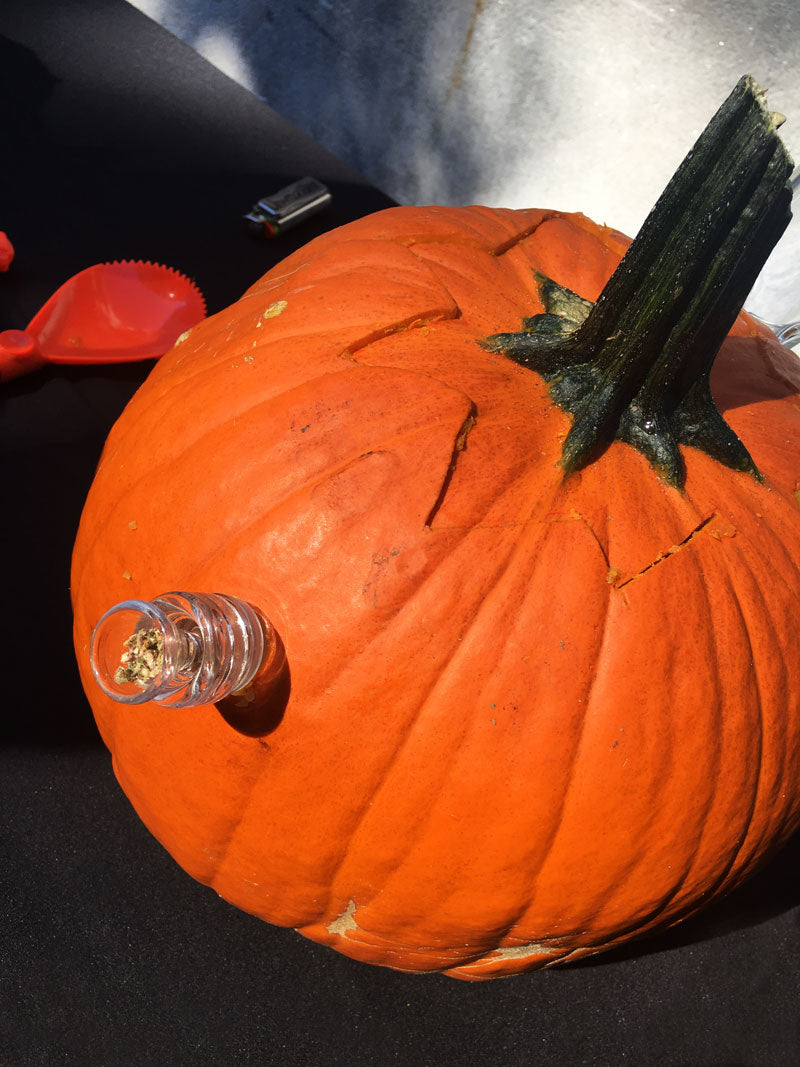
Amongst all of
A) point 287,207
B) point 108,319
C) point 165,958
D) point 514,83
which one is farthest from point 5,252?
point 165,958

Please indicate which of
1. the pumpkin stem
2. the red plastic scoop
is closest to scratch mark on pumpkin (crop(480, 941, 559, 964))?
the pumpkin stem

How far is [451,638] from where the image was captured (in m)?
0.72

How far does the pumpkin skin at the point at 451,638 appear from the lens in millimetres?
729

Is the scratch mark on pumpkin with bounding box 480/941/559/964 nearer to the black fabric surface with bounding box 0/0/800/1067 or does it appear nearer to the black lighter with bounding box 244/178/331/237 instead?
the black fabric surface with bounding box 0/0/800/1067

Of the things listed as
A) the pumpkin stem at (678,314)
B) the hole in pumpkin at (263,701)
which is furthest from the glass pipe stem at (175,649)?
the pumpkin stem at (678,314)

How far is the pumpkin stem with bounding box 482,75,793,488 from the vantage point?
27.8 inches

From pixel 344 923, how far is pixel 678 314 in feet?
2.09

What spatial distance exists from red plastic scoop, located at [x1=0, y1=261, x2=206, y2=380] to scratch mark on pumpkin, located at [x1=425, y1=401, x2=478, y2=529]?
800mm

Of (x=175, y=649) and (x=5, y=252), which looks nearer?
(x=175, y=649)

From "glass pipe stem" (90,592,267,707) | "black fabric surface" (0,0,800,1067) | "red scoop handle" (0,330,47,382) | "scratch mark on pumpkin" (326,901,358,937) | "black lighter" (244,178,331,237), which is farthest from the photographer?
"black lighter" (244,178,331,237)

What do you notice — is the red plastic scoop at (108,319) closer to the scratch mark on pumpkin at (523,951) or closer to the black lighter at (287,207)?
the black lighter at (287,207)

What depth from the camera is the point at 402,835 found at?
76 centimetres

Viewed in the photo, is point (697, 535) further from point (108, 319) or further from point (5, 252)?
point (5, 252)

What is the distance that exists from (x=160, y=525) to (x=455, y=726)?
1.07ft
